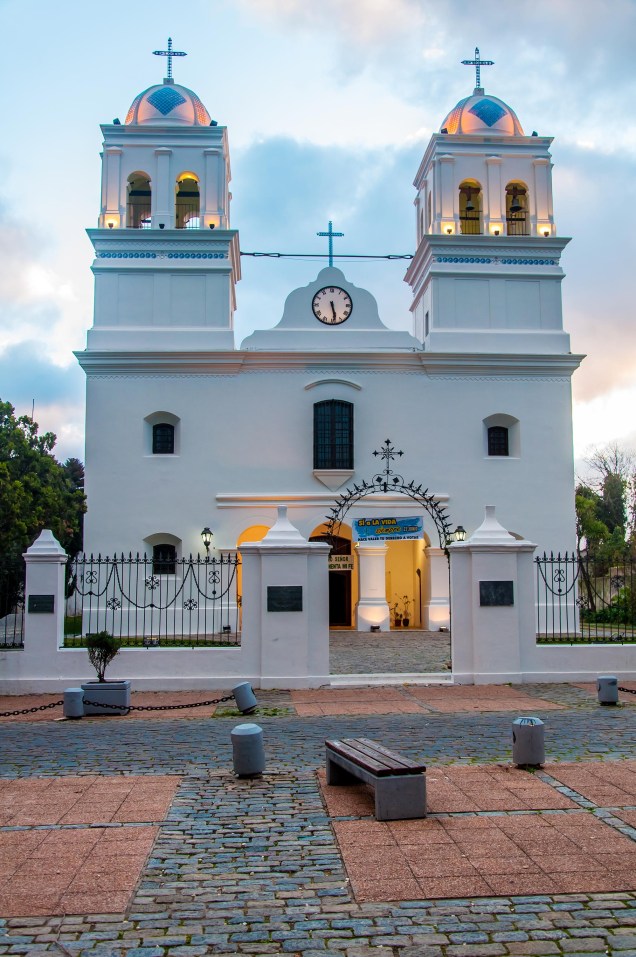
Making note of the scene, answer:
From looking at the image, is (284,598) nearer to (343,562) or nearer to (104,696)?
(104,696)

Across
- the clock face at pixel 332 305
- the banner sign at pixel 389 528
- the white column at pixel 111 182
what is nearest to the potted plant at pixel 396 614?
the banner sign at pixel 389 528

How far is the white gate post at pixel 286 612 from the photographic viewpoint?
1422cm

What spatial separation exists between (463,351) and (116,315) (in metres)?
10.0

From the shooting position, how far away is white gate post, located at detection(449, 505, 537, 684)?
1459 centimetres

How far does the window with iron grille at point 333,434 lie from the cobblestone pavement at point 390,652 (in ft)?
15.6

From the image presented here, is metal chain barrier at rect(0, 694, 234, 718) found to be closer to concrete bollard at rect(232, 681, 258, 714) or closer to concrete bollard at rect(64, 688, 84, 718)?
concrete bollard at rect(64, 688, 84, 718)

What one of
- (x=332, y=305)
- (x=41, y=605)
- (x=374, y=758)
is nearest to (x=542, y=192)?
(x=332, y=305)

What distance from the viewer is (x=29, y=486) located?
76.2ft

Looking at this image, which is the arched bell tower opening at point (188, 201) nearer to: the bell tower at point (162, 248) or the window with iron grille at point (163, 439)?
the bell tower at point (162, 248)

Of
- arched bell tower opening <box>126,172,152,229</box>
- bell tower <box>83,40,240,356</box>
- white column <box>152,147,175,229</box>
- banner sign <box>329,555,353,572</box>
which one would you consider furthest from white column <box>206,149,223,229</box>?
banner sign <box>329,555,353,572</box>

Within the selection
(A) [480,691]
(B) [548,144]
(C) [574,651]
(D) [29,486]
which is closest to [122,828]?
(A) [480,691]

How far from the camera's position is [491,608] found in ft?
47.8

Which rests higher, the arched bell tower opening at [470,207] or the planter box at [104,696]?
the arched bell tower opening at [470,207]

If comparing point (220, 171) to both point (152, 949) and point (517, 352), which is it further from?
point (152, 949)
